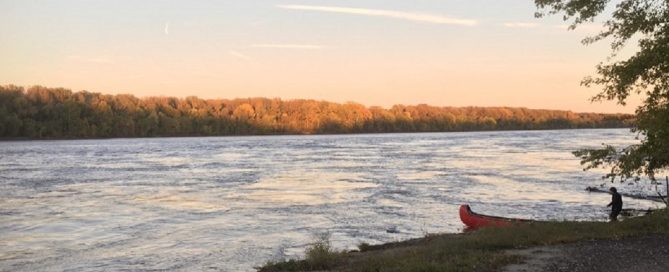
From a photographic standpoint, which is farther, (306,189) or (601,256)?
(306,189)

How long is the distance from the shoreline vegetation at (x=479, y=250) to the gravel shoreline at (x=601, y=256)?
1.01 feet

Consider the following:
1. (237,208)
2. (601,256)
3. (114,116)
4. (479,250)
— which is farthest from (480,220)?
(114,116)

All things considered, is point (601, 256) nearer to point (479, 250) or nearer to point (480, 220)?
point (479, 250)

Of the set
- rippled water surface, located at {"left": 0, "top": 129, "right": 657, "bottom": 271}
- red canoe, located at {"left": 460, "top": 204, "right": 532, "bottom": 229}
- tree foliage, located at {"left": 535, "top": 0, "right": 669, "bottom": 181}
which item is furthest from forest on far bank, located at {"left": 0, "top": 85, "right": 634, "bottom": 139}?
tree foliage, located at {"left": 535, "top": 0, "right": 669, "bottom": 181}

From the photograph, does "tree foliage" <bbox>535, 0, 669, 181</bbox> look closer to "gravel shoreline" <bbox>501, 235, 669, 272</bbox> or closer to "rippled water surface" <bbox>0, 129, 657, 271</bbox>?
"gravel shoreline" <bbox>501, 235, 669, 272</bbox>

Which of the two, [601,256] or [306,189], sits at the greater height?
[601,256]

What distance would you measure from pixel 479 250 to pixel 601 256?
2.70m

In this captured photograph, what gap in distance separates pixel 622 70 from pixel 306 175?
3838 centimetres

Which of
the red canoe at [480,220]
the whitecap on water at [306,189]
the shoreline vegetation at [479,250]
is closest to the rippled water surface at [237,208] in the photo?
the whitecap on water at [306,189]

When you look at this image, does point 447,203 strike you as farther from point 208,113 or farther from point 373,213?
point 208,113

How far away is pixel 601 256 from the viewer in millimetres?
12828

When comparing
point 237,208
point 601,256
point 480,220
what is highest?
point 601,256

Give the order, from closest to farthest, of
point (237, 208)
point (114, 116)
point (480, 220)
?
1. point (480, 220)
2. point (237, 208)
3. point (114, 116)

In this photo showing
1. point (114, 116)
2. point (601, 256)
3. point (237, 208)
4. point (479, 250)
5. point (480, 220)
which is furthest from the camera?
point (114, 116)
